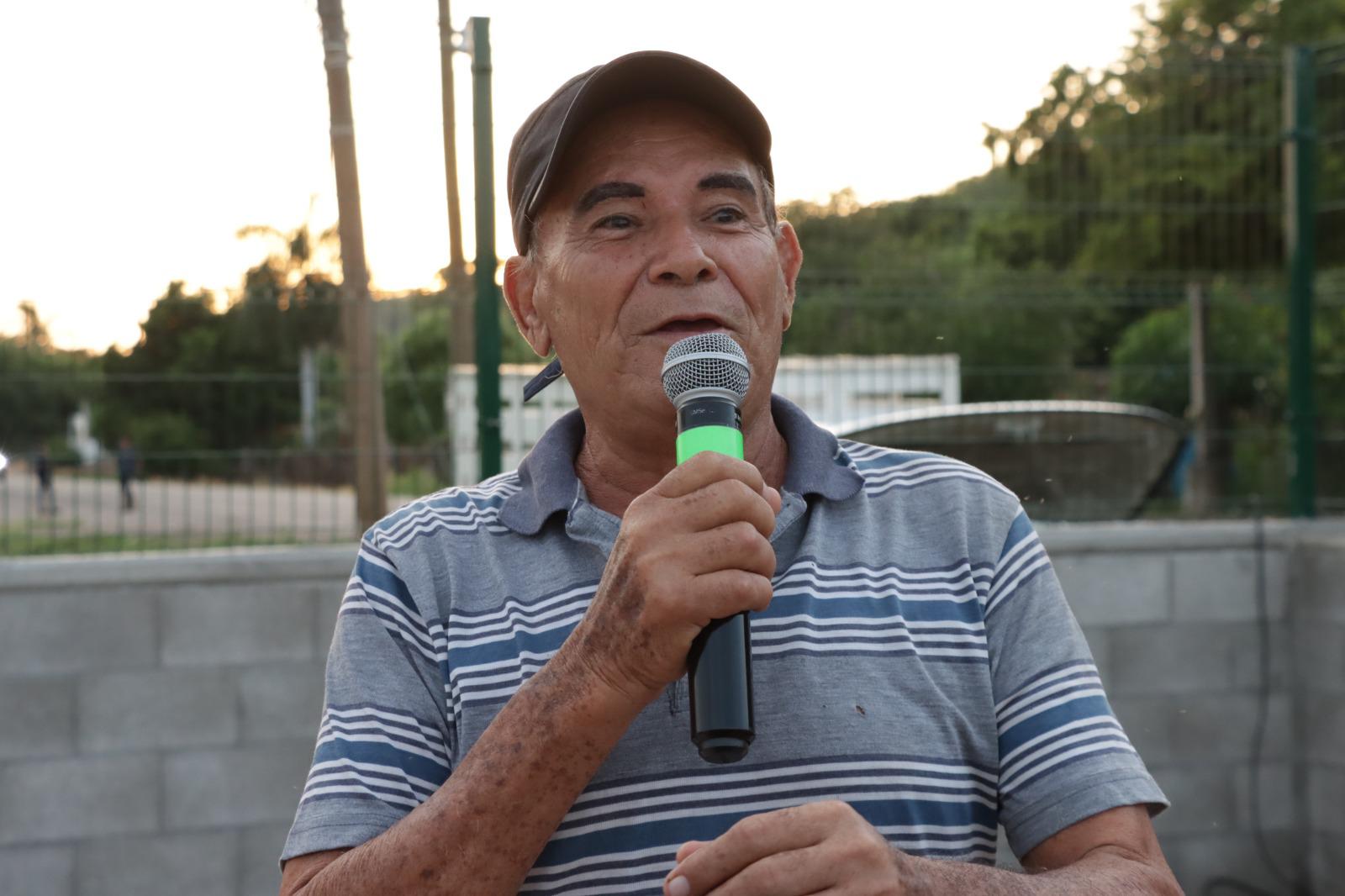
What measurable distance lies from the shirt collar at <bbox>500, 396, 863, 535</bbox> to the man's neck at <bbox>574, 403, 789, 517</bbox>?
3 cm

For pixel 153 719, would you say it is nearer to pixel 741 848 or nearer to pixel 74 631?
pixel 74 631

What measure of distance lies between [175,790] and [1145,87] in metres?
3.98

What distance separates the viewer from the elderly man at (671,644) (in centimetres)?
142

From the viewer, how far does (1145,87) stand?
15.2 ft

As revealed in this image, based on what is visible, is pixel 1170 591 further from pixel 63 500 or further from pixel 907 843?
pixel 63 500

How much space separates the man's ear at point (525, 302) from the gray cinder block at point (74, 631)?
88.6 inches

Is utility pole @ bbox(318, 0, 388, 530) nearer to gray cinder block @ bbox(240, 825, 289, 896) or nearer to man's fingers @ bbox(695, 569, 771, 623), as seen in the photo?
gray cinder block @ bbox(240, 825, 289, 896)

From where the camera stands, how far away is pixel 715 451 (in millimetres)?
1375

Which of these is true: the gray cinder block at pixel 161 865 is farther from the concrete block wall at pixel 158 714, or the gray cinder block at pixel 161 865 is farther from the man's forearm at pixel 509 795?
the man's forearm at pixel 509 795

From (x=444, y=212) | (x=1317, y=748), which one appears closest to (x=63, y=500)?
(x=444, y=212)

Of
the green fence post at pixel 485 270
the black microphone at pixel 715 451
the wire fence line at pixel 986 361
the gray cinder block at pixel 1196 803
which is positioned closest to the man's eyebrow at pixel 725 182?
the black microphone at pixel 715 451

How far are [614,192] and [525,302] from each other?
34cm

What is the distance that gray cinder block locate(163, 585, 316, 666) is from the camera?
3826 millimetres

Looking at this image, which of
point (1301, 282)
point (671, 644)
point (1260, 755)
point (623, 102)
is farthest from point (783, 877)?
point (1301, 282)
